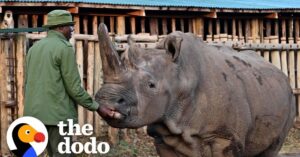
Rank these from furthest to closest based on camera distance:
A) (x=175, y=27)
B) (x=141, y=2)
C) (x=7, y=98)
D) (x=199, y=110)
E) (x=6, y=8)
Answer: (x=175, y=27), (x=141, y=2), (x=6, y=8), (x=7, y=98), (x=199, y=110)

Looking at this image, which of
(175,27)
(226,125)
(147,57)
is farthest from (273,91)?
(175,27)

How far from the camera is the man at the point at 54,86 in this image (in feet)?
18.6

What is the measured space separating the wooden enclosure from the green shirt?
3.97 meters

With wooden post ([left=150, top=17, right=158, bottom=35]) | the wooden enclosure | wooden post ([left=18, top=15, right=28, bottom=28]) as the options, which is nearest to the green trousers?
the wooden enclosure

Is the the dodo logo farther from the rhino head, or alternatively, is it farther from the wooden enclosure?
the wooden enclosure

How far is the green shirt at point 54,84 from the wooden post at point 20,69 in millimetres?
3931

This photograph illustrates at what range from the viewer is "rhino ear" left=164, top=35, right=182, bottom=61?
608cm

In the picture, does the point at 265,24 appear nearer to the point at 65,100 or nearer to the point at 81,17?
the point at 81,17

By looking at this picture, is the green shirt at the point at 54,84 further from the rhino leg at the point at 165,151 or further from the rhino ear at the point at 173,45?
Result: the rhino leg at the point at 165,151

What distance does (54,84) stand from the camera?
5680 mm

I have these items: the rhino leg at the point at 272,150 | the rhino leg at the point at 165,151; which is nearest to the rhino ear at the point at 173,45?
the rhino leg at the point at 165,151

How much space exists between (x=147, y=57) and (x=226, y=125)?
1066 mm

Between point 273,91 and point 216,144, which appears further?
point 273,91

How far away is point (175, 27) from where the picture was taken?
1451cm
